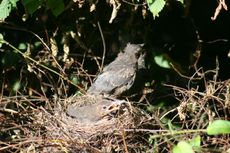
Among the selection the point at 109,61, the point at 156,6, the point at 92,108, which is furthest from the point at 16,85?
the point at 156,6

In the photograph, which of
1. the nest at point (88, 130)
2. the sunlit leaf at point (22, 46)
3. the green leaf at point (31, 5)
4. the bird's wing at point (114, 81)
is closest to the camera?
the nest at point (88, 130)

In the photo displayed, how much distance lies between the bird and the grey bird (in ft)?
0.30

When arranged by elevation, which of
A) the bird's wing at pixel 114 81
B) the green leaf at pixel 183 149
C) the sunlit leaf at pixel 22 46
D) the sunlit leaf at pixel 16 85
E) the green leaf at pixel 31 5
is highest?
the green leaf at pixel 31 5

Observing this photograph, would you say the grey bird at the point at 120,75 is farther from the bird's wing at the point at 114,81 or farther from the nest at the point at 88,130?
the nest at the point at 88,130

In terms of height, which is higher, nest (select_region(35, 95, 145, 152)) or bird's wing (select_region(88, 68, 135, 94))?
bird's wing (select_region(88, 68, 135, 94))

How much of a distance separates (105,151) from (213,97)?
0.75 m

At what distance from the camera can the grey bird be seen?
3.05m

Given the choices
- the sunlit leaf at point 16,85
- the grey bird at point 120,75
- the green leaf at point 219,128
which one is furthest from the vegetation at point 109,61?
the green leaf at point 219,128

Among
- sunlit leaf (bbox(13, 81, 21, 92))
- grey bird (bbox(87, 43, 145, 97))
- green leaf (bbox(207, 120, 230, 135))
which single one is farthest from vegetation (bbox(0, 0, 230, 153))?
green leaf (bbox(207, 120, 230, 135))

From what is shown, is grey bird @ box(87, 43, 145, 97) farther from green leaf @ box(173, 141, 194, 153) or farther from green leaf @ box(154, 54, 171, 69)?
green leaf @ box(173, 141, 194, 153)

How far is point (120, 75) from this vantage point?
10.0ft

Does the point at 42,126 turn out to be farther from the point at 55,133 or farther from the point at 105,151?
the point at 105,151

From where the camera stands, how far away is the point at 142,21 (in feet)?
11.1

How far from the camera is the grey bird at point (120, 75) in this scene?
10.0 ft
